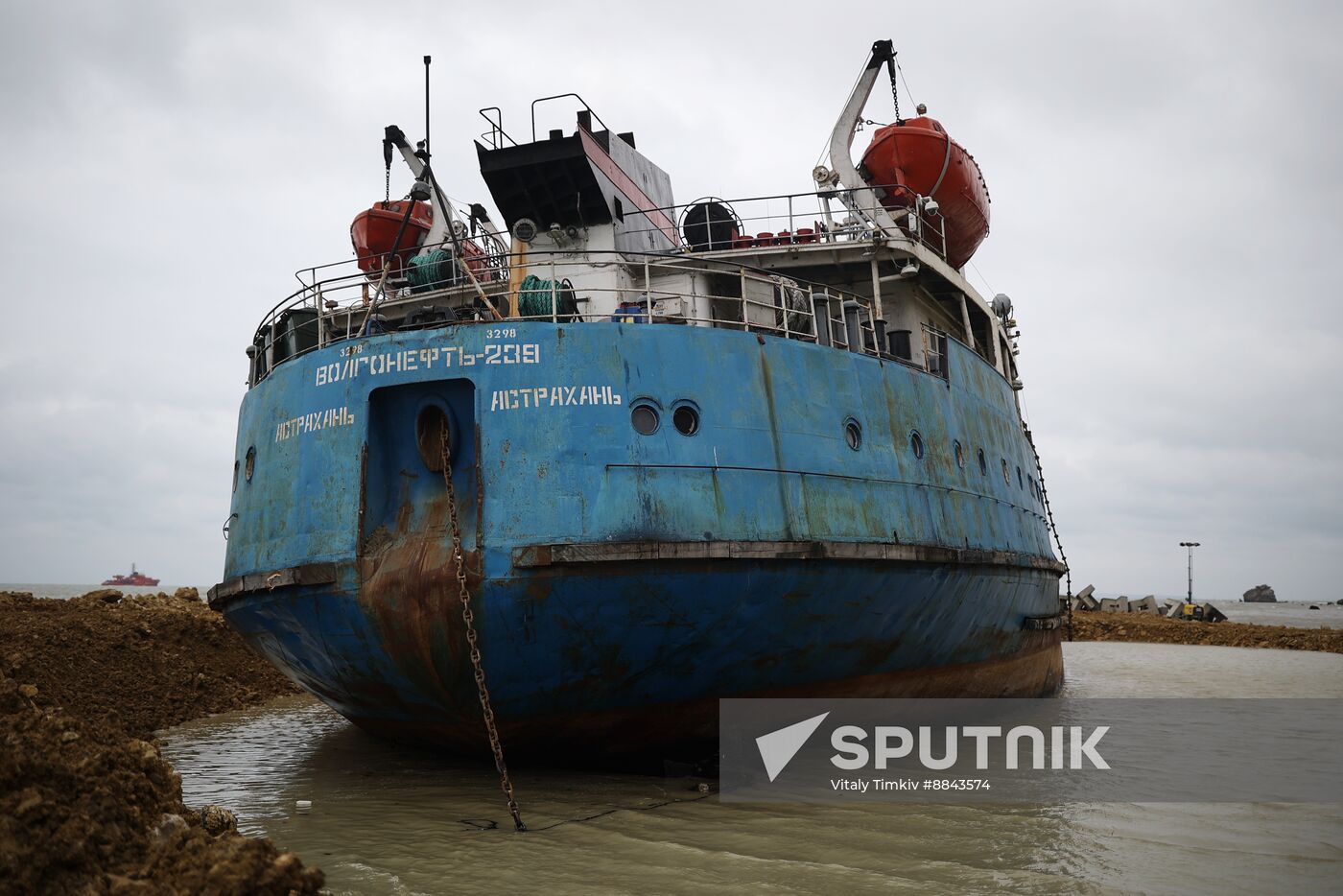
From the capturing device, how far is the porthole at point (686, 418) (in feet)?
27.6

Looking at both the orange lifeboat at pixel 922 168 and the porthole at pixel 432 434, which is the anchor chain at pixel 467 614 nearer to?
the porthole at pixel 432 434

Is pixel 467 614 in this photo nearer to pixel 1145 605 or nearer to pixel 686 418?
pixel 686 418

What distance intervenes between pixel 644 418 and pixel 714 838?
332 cm

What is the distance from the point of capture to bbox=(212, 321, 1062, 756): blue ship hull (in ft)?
25.8

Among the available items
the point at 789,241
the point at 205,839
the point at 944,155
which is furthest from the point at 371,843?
the point at 944,155

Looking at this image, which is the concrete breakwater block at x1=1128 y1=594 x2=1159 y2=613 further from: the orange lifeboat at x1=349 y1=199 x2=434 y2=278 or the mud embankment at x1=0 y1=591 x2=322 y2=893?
the mud embankment at x1=0 y1=591 x2=322 y2=893

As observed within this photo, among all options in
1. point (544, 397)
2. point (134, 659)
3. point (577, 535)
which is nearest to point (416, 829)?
point (577, 535)

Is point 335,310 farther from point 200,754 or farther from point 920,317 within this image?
point 920,317

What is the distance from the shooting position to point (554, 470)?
798cm

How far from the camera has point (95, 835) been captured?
14.8 feet


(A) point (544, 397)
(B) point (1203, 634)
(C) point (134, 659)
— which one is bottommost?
(B) point (1203, 634)

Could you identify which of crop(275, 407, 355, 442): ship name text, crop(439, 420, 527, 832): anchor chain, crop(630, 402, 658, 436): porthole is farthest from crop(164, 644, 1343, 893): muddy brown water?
crop(275, 407, 355, 442): ship name text

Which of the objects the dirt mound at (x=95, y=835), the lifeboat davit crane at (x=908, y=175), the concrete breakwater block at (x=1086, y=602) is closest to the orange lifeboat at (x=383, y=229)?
the lifeboat davit crane at (x=908, y=175)

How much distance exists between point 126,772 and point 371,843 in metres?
1.72
